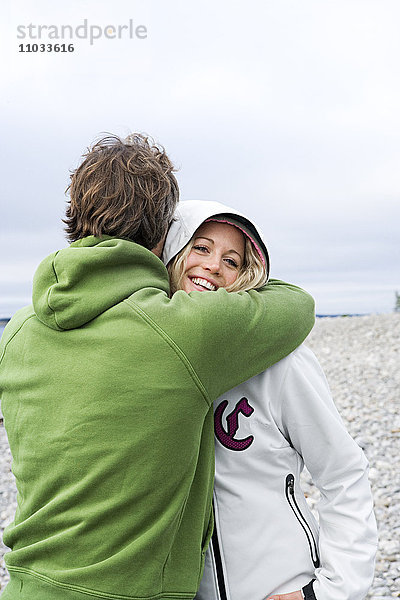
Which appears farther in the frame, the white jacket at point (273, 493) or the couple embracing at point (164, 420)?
the white jacket at point (273, 493)

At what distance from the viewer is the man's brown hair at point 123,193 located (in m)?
1.72

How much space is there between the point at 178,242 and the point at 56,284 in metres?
0.53

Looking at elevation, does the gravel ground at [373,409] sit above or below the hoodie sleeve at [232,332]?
below

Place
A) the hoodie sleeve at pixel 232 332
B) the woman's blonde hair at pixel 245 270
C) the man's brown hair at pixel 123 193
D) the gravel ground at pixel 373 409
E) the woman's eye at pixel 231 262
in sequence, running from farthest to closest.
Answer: the gravel ground at pixel 373 409
the woman's eye at pixel 231 262
the woman's blonde hair at pixel 245 270
the man's brown hair at pixel 123 193
the hoodie sleeve at pixel 232 332

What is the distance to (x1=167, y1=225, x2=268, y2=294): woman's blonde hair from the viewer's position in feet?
6.52

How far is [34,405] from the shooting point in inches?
67.8

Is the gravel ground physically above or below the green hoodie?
below

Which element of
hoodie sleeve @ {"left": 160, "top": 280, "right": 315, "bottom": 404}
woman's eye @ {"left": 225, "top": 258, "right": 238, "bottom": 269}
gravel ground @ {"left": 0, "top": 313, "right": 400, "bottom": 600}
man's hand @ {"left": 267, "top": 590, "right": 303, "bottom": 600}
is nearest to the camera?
hoodie sleeve @ {"left": 160, "top": 280, "right": 315, "bottom": 404}

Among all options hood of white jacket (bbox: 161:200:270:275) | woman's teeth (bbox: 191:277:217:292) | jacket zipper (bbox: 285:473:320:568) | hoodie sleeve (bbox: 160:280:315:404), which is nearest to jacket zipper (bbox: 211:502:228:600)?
jacket zipper (bbox: 285:473:320:568)

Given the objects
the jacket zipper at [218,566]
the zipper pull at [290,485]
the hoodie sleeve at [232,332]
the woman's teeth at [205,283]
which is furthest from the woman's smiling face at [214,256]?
the jacket zipper at [218,566]

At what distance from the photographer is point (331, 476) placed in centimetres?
194

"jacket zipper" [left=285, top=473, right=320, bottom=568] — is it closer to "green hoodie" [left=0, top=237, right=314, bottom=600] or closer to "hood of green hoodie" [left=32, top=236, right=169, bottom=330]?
"green hoodie" [left=0, top=237, right=314, bottom=600]

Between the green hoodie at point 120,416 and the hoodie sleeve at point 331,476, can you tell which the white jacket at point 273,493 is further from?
the green hoodie at point 120,416

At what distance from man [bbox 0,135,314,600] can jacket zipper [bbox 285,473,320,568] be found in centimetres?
25
